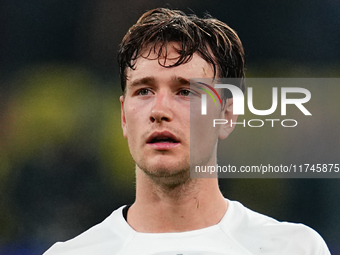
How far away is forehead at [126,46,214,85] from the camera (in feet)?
8.07

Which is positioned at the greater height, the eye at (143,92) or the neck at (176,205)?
the eye at (143,92)

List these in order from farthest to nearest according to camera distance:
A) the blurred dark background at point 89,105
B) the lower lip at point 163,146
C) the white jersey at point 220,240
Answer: the blurred dark background at point 89,105 < the white jersey at point 220,240 < the lower lip at point 163,146

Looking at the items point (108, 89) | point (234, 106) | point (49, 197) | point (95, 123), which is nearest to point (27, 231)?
point (49, 197)

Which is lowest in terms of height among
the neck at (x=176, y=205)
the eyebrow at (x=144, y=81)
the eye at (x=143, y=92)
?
the neck at (x=176, y=205)

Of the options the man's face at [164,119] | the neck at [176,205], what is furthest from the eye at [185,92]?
the neck at [176,205]

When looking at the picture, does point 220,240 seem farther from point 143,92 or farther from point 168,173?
point 143,92

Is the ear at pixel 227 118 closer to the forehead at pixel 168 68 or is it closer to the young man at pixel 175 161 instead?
the young man at pixel 175 161

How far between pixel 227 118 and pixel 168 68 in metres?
0.41

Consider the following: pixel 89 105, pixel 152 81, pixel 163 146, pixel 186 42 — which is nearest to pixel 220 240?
pixel 163 146

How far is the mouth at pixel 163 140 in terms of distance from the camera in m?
2.40

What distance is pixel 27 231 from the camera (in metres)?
3.84

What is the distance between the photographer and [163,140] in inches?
94.9

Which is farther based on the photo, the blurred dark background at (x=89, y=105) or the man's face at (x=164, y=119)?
the blurred dark background at (x=89, y=105)

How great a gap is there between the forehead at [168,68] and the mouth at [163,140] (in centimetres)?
23
